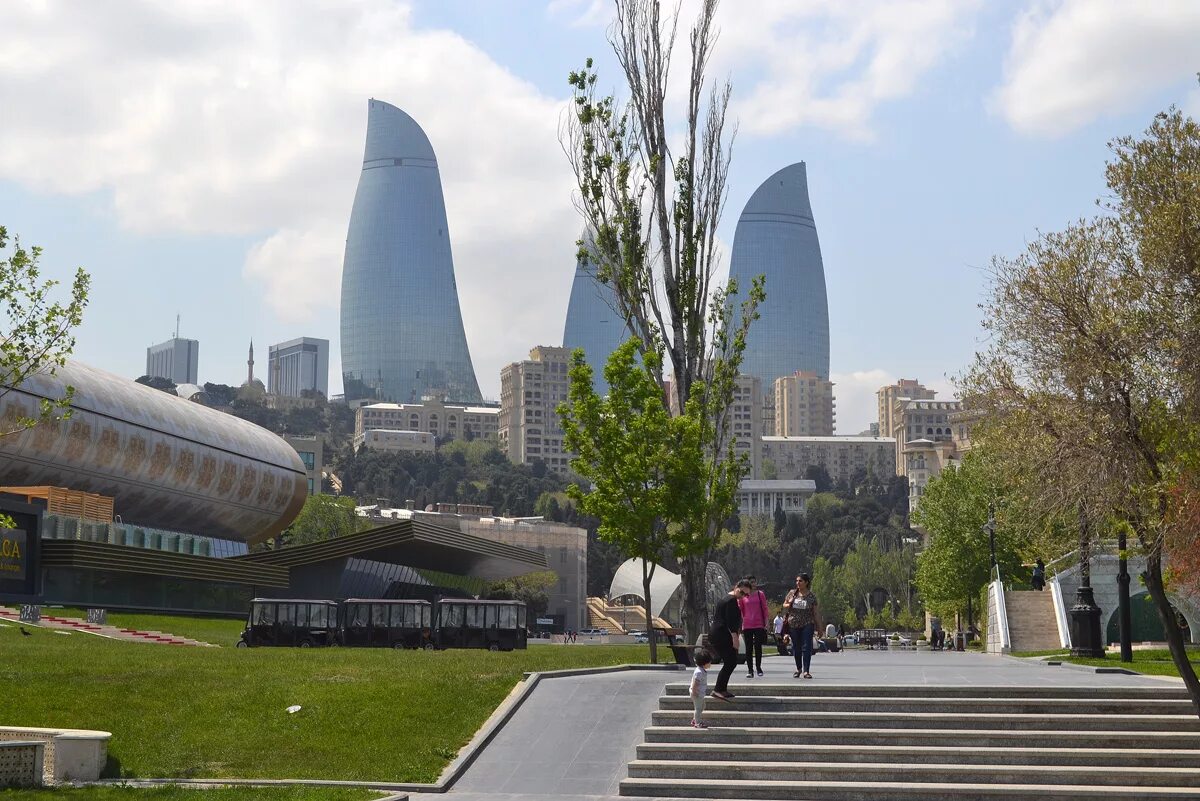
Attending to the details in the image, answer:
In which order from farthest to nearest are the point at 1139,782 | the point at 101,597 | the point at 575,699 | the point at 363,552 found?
the point at 363,552 < the point at 101,597 < the point at 575,699 < the point at 1139,782

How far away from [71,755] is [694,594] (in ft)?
66.1

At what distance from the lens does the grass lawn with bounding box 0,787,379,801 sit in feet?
52.4

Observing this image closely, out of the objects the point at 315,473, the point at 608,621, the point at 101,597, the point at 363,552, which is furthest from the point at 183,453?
the point at 315,473

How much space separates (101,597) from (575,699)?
138ft

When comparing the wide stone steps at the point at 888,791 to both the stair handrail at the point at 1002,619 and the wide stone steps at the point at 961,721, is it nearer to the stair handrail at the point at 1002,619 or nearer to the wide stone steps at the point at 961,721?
the wide stone steps at the point at 961,721

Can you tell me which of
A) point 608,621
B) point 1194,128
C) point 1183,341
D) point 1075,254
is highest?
point 1194,128

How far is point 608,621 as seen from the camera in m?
151

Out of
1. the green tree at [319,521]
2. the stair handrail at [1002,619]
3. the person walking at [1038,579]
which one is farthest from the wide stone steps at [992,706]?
the green tree at [319,521]

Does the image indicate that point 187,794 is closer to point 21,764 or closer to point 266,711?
point 21,764

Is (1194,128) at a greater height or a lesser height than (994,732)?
greater

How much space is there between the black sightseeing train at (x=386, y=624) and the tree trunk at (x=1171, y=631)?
31.0 metres

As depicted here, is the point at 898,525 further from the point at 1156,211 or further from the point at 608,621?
the point at 1156,211

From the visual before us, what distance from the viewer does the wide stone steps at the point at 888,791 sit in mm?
16938

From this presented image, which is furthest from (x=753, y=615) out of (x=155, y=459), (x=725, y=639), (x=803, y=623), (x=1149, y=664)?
(x=155, y=459)
